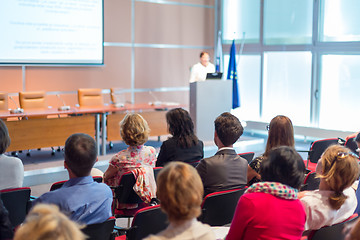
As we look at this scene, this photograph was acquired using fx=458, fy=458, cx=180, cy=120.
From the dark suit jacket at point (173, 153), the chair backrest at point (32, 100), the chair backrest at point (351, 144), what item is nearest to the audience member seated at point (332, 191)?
the dark suit jacket at point (173, 153)

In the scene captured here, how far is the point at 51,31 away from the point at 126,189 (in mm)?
5474

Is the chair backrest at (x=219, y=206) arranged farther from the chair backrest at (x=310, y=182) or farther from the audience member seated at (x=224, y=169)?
the chair backrest at (x=310, y=182)

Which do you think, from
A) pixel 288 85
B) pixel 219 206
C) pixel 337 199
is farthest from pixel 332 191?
pixel 288 85

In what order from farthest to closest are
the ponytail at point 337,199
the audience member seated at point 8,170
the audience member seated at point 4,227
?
the audience member seated at point 8,170
the ponytail at point 337,199
the audience member seated at point 4,227

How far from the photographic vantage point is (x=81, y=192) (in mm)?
2365

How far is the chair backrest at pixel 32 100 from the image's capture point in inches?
278

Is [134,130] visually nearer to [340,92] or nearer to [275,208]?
[275,208]

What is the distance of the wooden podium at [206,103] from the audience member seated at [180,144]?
A: 3593 millimetres

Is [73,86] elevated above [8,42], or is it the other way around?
[8,42]

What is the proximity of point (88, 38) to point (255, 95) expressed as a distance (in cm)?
378

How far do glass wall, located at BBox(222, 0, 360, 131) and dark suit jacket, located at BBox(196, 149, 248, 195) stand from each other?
591 centimetres

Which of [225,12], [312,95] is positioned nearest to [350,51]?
[312,95]

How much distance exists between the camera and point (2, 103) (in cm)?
692

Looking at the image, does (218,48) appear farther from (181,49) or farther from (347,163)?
(347,163)
